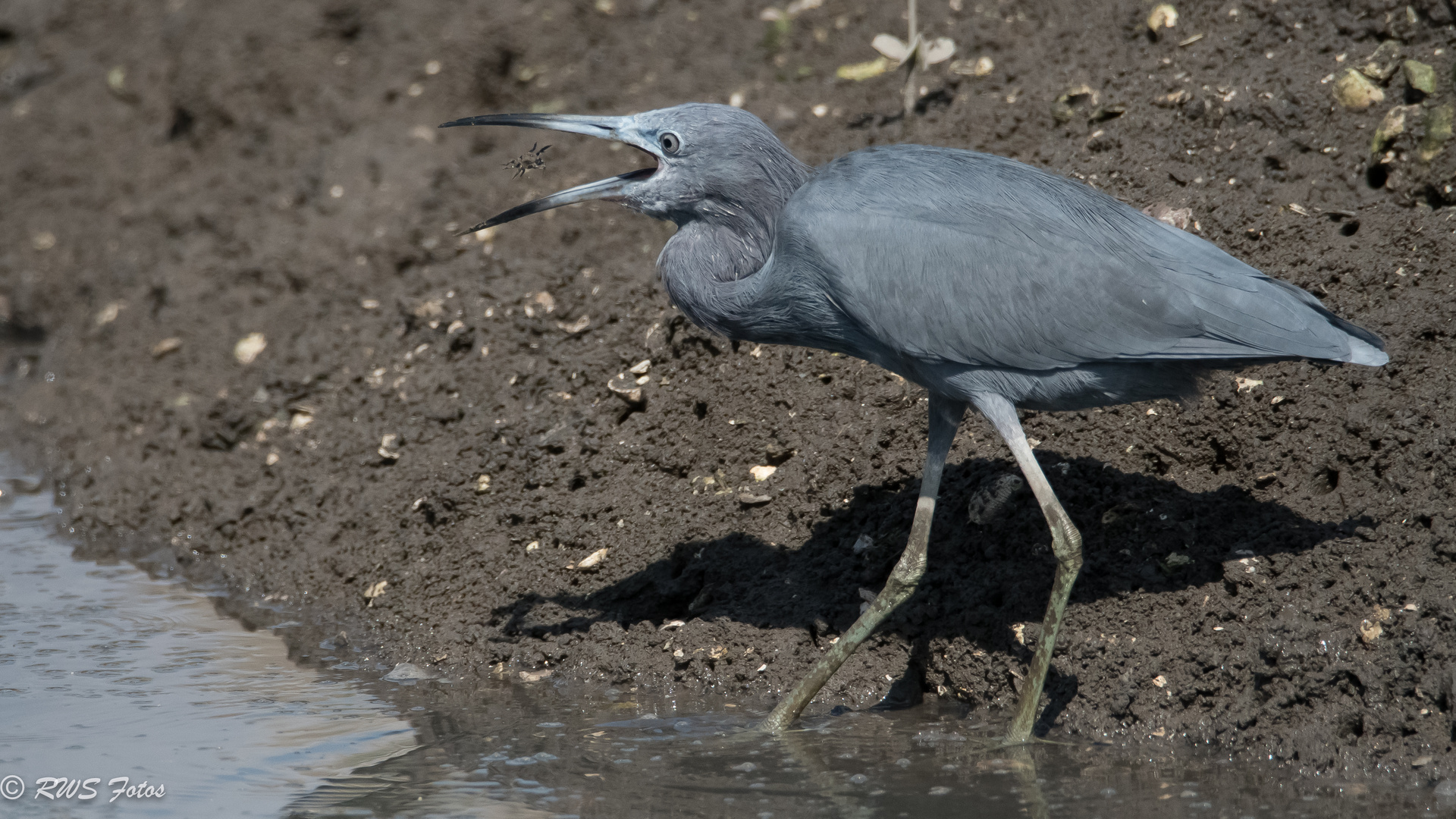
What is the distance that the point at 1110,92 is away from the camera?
6.13 m

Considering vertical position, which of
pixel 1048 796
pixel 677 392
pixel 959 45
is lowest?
pixel 1048 796

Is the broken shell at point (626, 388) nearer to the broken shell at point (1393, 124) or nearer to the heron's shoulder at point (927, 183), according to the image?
the heron's shoulder at point (927, 183)

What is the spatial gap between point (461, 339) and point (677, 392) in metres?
1.28

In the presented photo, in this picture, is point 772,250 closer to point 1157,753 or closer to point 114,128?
point 1157,753

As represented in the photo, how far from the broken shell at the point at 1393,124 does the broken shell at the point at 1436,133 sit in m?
0.06

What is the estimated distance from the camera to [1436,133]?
5164 millimetres

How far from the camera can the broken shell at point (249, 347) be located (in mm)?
6938

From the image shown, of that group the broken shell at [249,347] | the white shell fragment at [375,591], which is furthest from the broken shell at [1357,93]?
the broken shell at [249,347]

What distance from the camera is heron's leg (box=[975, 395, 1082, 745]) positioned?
4051mm

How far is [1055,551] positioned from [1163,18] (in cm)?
341

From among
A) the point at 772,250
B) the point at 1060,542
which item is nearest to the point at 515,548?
the point at 772,250

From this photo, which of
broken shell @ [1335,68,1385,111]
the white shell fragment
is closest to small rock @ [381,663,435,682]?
the white shell fragment

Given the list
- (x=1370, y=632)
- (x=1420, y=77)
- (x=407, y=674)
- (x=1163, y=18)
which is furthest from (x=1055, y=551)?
(x=1163, y=18)

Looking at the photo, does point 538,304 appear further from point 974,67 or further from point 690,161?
point 974,67
